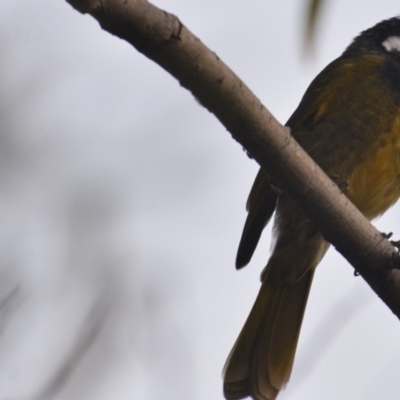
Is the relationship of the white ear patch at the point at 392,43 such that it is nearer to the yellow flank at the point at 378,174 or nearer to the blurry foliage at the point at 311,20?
the yellow flank at the point at 378,174

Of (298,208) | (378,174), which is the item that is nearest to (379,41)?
(378,174)

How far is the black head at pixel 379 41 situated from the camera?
5075mm

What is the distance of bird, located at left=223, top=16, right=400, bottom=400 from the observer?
4.23 metres

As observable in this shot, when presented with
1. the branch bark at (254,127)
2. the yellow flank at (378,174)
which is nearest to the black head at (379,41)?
the yellow flank at (378,174)

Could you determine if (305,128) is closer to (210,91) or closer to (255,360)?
(255,360)

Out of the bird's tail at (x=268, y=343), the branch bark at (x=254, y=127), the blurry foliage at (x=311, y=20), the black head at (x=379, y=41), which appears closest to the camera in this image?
the blurry foliage at (x=311, y=20)

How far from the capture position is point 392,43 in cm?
521

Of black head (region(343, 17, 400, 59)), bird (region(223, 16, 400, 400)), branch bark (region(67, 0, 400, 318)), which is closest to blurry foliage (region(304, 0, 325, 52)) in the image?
branch bark (region(67, 0, 400, 318))

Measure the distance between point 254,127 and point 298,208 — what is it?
175 centimetres

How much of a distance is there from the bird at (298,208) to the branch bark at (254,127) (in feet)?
→ 2.80

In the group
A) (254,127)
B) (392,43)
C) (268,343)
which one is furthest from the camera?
(392,43)

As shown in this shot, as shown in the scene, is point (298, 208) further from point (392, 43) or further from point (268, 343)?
point (392, 43)

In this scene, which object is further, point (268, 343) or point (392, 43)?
point (392, 43)

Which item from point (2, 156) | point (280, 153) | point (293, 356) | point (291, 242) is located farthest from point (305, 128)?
point (2, 156)
